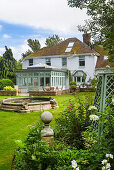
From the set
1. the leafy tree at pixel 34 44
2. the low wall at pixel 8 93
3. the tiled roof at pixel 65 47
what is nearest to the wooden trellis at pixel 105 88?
the low wall at pixel 8 93

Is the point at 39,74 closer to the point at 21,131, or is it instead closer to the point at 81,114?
the point at 21,131

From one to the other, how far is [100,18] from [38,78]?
58.6 feet

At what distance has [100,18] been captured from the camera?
11148mm

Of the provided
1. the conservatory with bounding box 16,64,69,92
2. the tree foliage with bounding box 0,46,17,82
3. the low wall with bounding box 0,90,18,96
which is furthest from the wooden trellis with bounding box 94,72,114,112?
the tree foliage with bounding box 0,46,17,82

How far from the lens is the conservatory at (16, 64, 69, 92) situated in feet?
89.1

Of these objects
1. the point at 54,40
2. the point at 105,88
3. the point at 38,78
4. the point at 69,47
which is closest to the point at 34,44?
the point at 54,40

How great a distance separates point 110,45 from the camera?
408 inches

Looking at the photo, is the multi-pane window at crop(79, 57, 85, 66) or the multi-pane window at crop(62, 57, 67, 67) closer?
the multi-pane window at crop(79, 57, 85, 66)

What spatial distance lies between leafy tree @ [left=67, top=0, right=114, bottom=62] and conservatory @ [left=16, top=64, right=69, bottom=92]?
49.5 ft

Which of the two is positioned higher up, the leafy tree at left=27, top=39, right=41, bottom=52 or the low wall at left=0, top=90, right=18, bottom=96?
the leafy tree at left=27, top=39, right=41, bottom=52

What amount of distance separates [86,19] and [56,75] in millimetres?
17071

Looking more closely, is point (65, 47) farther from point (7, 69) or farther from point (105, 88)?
point (105, 88)

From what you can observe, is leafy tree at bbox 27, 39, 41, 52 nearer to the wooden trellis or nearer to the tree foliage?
the tree foliage

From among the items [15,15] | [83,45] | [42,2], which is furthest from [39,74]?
[42,2]
